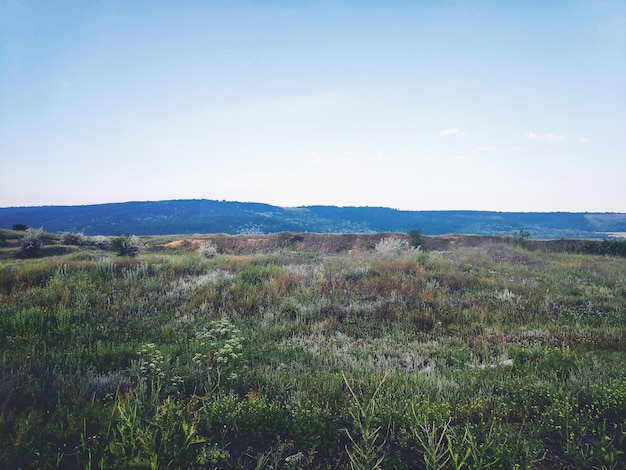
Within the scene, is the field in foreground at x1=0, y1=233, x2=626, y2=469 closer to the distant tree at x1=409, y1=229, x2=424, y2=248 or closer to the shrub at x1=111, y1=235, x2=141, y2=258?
the shrub at x1=111, y1=235, x2=141, y2=258

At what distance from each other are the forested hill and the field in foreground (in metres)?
100

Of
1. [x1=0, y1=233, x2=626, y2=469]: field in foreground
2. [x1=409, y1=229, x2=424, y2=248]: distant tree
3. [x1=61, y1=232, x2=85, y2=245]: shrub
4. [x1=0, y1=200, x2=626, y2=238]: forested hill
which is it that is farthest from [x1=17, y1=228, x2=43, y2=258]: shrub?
[x1=0, y1=200, x2=626, y2=238]: forested hill

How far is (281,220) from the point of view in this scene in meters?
137

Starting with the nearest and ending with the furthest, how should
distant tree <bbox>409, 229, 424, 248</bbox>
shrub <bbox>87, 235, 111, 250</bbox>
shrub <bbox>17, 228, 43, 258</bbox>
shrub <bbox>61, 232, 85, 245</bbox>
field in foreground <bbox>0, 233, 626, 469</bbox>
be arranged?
field in foreground <bbox>0, 233, 626, 469</bbox> < shrub <bbox>17, 228, 43, 258</bbox> < distant tree <bbox>409, 229, 424, 248</bbox> < shrub <bbox>61, 232, 85, 245</bbox> < shrub <bbox>87, 235, 111, 250</bbox>

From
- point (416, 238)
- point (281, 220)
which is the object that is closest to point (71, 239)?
point (416, 238)

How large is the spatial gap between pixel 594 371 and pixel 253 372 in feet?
16.4

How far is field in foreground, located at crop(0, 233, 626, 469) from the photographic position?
10.2ft

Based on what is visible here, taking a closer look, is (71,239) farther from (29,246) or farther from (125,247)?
(125,247)

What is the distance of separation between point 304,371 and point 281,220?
132753mm

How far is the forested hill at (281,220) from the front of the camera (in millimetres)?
116875

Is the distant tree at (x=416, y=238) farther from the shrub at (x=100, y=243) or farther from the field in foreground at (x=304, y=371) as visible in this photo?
the shrub at (x=100, y=243)

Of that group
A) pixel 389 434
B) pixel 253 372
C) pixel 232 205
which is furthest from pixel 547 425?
→ pixel 232 205

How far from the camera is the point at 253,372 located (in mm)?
4902

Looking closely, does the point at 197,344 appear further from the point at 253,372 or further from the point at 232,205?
the point at 232,205
